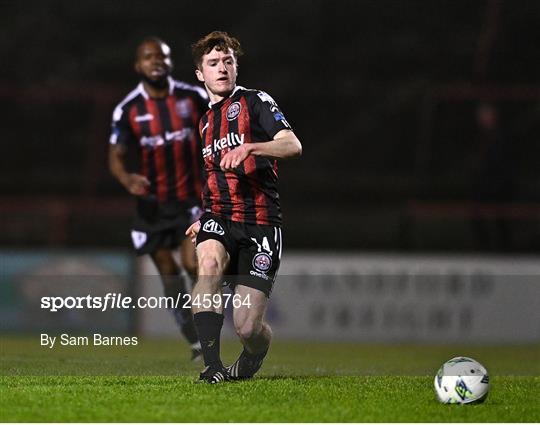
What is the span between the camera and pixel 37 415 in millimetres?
6066

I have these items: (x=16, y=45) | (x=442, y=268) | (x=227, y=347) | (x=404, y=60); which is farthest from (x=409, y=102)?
(x=227, y=347)

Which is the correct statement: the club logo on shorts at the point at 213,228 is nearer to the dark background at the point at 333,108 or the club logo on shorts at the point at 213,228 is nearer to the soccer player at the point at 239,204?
the soccer player at the point at 239,204

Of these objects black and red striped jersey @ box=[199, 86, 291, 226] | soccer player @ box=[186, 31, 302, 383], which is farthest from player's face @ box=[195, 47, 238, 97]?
black and red striped jersey @ box=[199, 86, 291, 226]

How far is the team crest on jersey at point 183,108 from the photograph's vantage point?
10.2 meters

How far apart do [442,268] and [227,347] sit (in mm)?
3589

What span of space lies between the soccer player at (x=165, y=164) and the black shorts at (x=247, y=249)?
2454 millimetres

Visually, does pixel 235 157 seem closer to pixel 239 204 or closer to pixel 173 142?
pixel 239 204

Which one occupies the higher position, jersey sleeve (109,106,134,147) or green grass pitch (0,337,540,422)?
jersey sleeve (109,106,134,147)

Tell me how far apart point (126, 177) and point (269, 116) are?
8.98ft

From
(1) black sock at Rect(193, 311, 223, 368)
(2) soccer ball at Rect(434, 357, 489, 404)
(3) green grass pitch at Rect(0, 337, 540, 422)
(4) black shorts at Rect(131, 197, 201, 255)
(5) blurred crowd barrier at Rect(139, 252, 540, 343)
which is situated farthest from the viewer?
(5) blurred crowd barrier at Rect(139, 252, 540, 343)

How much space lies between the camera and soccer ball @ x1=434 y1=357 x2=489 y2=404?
6.62 metres

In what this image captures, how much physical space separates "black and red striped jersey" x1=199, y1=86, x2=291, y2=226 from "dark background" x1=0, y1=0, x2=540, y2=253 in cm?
737

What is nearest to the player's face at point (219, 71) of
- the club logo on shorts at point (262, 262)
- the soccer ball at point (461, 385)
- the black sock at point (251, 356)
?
the club logo on shorts at point (262, 262)

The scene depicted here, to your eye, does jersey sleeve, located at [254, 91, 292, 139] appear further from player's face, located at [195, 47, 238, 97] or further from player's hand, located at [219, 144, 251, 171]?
player's hand, located at [219, 144, 251, 171]
